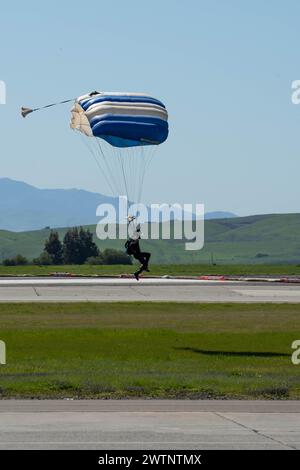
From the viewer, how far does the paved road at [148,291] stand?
82750 millimetres

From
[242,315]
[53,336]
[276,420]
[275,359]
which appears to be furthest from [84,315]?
[276,420]

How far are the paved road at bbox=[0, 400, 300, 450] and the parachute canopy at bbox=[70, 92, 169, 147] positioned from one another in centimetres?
1762

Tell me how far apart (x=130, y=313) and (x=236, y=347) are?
21807 mm

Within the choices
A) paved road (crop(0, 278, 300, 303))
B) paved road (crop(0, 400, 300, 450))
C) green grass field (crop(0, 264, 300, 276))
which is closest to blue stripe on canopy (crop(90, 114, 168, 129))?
paved road (crop(0, 400, 300, 450))

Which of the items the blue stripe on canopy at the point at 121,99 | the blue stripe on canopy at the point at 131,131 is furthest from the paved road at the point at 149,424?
the blue stripe on canopy at the point at 121,99

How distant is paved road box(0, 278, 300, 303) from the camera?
8275cm

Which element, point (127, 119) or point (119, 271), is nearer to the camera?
point (127, 119)

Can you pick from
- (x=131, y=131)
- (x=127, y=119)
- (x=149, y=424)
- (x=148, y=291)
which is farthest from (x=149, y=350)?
(x=148, y=291)

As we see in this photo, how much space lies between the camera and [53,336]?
52.4m

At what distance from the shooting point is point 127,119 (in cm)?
4584

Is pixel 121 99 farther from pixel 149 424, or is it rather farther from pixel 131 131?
pixel 149 424

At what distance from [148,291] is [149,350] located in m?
44.8

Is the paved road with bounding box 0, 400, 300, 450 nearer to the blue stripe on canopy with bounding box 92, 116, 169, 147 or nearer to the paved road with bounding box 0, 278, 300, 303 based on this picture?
the blue stripe on canopy with bounding box 92, 116, 169, 147
